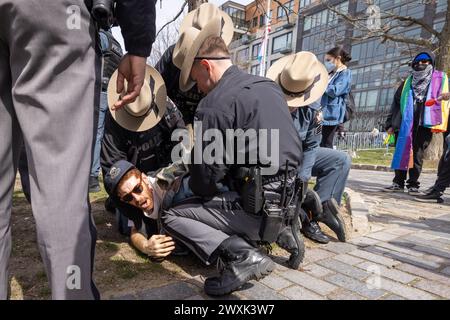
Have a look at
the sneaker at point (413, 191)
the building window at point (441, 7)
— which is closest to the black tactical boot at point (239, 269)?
the sneaker at point (413, 191)

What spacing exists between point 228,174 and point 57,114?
122cm

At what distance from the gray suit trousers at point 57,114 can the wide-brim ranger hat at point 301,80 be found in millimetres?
1962

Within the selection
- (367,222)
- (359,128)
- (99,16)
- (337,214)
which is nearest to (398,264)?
(337,214)

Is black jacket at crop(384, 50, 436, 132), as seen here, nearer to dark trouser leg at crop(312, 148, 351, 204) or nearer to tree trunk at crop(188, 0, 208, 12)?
dark trouser leg at crop(312, 148, 351, 204)

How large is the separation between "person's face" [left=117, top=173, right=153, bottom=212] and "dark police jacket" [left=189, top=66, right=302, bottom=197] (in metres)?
0.42

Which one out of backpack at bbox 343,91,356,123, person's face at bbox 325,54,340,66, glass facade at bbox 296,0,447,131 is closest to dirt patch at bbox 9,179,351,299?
backpack at bbox 343,91,356,123

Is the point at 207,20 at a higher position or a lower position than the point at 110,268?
higher

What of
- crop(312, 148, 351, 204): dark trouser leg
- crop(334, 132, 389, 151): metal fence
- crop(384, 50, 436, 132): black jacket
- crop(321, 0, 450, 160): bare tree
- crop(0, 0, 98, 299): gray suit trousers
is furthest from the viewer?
crop(334, 132, 389, 151): metal fence

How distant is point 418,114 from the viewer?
16.8 feet

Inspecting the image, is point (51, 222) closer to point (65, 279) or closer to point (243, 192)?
point (65, 279)

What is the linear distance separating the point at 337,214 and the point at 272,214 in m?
1.16

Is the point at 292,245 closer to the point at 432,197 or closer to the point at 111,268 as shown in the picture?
the point at 111,268

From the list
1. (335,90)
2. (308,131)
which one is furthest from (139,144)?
(335,90)

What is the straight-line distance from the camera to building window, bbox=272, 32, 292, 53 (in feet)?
130
